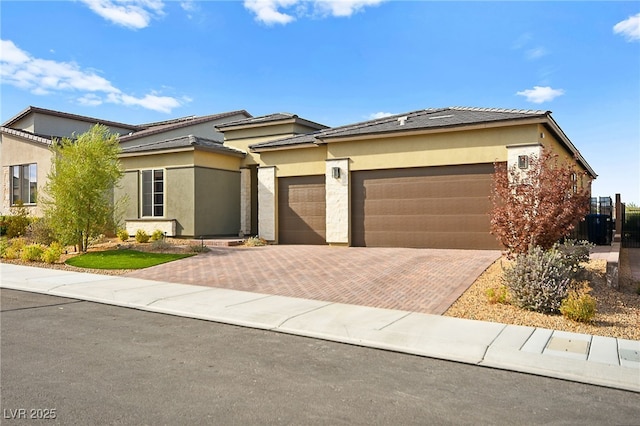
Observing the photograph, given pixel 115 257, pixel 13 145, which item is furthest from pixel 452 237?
pixel 13 145

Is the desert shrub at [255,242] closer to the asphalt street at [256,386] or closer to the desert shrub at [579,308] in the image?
the asphalt street at [256,386]

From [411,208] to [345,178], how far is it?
9.89 feet

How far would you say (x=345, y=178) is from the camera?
758 inches

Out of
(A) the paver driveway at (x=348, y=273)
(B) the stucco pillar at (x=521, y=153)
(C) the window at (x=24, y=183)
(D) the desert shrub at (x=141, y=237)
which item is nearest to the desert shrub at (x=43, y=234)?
(D) the desert shrub at (x=141, y=237)

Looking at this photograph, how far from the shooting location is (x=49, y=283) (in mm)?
12656

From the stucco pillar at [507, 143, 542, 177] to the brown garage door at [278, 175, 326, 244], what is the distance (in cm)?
769

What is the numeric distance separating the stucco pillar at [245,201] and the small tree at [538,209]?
15034 mm

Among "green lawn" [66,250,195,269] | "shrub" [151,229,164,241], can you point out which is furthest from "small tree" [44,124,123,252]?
"shrub" [151,229,164,241]

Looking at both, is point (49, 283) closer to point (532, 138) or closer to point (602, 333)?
point (602, 333)

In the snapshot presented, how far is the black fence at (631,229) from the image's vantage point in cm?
2223

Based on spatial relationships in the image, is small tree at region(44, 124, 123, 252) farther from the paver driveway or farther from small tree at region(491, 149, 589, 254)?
small tree at region(491, 149, 589, 254)

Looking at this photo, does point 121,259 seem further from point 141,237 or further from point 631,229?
point 631,229

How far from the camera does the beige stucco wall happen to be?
1042 inches

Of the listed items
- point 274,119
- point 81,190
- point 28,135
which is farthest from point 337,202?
point 28,135
